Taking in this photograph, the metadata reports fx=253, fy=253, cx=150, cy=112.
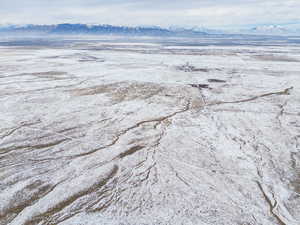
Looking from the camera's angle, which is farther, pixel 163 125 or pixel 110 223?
pixel 163 125

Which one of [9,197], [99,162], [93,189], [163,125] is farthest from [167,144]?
[9,197]

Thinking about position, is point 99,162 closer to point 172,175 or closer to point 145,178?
point 145,178

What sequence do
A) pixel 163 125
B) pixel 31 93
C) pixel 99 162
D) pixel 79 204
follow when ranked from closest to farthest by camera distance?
pixel 79 204 → pixel 99 162 → pixel 163 125 → pixel 31 93

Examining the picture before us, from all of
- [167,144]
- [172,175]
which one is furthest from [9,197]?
[167,144]

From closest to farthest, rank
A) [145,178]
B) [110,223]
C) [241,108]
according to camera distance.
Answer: [110,223] → [145,178] → [241,108]

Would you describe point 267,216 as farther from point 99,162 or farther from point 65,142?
point 65,142

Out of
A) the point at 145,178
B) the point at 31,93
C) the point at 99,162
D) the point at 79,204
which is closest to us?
the point at 79,204
